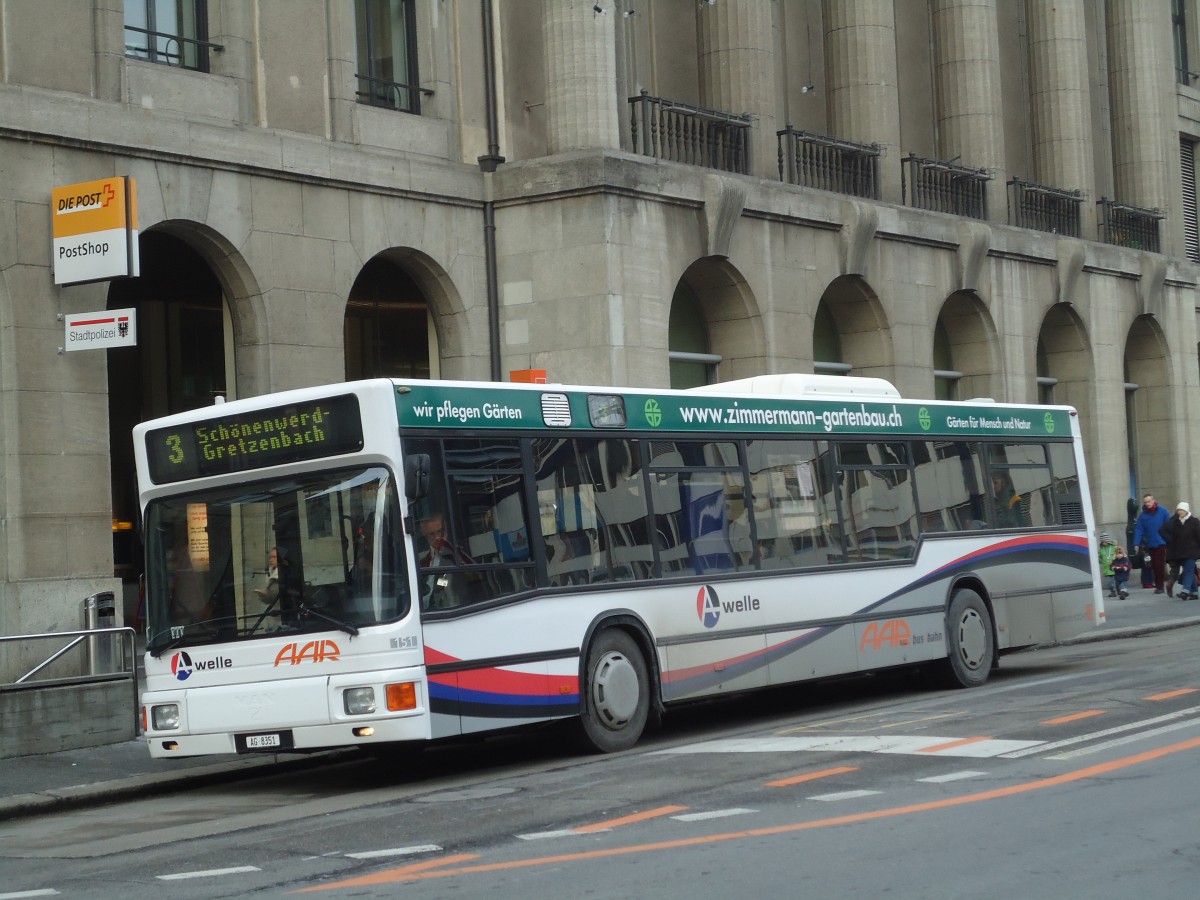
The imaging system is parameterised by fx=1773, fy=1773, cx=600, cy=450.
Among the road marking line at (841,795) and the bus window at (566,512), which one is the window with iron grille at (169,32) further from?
the road marking line at (841,795)

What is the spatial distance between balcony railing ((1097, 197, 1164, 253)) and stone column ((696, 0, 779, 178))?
11739mm

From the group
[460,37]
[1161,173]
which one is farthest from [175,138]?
[1161,173]

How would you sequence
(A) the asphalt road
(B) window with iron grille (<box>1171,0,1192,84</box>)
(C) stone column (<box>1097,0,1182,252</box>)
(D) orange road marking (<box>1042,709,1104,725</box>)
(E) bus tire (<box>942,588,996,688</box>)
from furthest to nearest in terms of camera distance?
1. (B) window with iron grille (<box>1171,0,1192,84</box>)
2. (C) stone column (<box>1097,0,1182,252</box>)
3. (E) bus tire (<box>942,588,996,688</box>)
4. (D) orange road marking (<box>1042,709,1104,725</box>)
5. (A) the asphalt road

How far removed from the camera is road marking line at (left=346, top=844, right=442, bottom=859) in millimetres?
9250

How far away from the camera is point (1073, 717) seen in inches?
543

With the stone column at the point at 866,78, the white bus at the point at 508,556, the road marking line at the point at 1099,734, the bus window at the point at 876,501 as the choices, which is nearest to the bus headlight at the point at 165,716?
the white bus at the point at 508,556

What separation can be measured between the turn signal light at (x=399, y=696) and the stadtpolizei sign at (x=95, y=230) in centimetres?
748

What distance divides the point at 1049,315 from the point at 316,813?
2654 centimetres

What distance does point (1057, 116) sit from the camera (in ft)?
114

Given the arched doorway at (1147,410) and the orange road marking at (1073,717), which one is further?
the arched doorway at (1147,410)

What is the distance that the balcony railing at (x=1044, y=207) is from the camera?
33344 millimetres

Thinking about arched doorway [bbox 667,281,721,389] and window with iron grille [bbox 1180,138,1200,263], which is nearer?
arched doorway [bbox 667,281,721,389]

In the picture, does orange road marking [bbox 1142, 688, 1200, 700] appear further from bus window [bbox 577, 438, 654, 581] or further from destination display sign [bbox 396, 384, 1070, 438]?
bus window [bbox 577, 438, 654, 581]

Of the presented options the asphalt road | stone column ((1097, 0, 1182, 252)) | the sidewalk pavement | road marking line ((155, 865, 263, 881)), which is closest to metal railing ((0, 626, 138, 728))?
the sidewalk pavement
